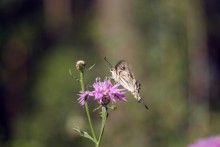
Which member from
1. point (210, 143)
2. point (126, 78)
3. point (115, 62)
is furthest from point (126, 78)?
point (115, 62)

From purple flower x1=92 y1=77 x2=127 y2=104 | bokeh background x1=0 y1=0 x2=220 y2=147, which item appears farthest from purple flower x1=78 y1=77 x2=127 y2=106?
bokeh background x1=0 y1=0 x2=220 y2=147

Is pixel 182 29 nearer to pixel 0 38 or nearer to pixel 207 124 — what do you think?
pixel 207 124

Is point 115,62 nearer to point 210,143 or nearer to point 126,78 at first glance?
point 210,143

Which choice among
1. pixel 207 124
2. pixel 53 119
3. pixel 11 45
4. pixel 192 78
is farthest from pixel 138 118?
pixel 11 45

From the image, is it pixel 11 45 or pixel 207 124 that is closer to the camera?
pixel 207 124

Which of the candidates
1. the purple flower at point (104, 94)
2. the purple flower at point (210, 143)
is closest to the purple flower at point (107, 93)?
the purple flower at point (104, 94)

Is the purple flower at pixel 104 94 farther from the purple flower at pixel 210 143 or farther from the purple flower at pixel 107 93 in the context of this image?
the purple flower at pixel 210 143

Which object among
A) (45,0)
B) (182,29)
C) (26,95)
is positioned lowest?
(182,29)
